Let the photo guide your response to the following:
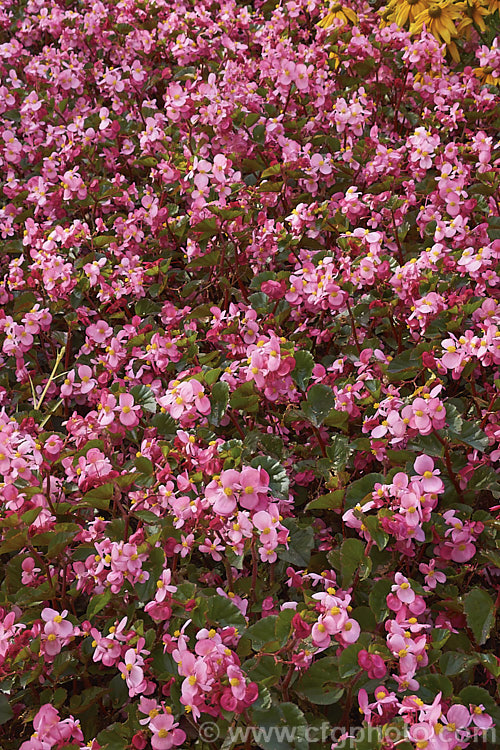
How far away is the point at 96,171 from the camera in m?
2.42

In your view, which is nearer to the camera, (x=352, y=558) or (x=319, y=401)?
(x=352, y=558)

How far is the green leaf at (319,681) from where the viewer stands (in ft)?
3.36

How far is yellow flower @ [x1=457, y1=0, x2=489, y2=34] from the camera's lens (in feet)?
8.79

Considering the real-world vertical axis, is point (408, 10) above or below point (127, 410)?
above

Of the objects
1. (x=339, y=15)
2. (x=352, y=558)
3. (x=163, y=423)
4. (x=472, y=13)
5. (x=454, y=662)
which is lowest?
(x=454, y=662)

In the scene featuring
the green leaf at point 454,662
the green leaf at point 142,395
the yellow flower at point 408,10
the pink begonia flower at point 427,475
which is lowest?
the green leaf at point 454,662

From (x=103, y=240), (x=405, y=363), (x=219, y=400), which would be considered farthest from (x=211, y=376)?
(x=103, y=240)

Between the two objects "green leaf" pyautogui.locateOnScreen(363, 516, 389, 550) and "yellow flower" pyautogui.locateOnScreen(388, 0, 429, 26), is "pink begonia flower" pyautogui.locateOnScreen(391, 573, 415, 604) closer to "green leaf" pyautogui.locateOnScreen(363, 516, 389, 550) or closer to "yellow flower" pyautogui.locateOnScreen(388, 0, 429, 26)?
"green leaf" pyautogui.locateOnScreen(363, 516, 389, 550)

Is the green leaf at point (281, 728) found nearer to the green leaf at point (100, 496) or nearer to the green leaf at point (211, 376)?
the green leaf at point (100, 496)

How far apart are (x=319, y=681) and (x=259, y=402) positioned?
0.59 meters

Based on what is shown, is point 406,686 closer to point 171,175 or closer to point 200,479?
point 200,479

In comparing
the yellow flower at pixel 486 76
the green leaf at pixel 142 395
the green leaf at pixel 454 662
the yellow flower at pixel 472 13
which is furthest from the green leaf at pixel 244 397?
the yellow flower at pixel 472 13

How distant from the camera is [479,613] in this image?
1106mm

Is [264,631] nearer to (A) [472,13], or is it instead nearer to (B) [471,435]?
(B) [471,435]
